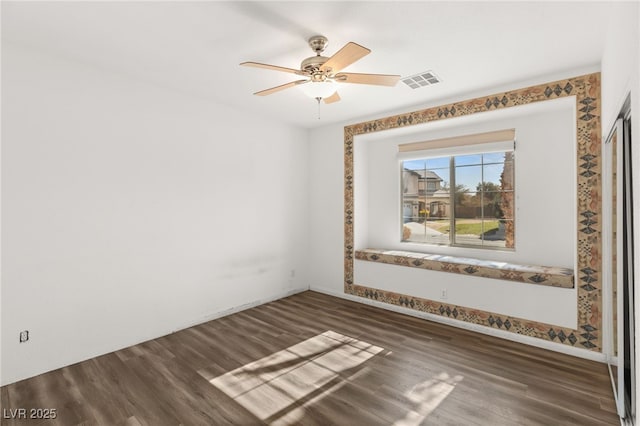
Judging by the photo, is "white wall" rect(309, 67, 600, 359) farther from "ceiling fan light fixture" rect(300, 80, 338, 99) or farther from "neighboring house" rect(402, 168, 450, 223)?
"ceiling fan light fixture" rect(300, 80, 338, 99)

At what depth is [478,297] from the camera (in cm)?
357

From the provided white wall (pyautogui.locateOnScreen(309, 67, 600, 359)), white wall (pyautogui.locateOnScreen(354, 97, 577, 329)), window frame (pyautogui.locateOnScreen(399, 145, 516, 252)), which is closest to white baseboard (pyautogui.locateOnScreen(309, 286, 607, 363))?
white wall (pyautogui.locateOnScreen(309, 67, 600, 359))

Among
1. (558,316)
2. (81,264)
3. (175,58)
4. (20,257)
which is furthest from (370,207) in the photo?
(20,257)

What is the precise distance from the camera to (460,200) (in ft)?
14.2

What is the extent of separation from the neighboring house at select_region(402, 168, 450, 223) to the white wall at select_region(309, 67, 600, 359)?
0.61m

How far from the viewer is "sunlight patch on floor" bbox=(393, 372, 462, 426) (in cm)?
212

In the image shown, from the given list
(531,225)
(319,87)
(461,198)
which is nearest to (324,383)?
(319,87)

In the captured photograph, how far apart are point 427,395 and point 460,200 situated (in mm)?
2720

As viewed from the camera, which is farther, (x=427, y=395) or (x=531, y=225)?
(x=531, y=225)

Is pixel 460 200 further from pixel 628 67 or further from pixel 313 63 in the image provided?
pixel 313 63

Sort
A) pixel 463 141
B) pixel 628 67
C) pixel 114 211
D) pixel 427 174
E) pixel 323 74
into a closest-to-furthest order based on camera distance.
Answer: pixel 628 67 → pixel 323 74 → pixel 114 211 → pixel 463 141 → pixel 427 174

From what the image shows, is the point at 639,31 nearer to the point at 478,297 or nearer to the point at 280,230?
the point at 478,297

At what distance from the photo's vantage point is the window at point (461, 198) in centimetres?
392

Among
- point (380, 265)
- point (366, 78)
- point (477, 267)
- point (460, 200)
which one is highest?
point (366, 78)
